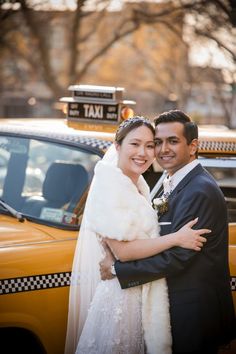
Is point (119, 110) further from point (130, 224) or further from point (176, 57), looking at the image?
point (176, 57)

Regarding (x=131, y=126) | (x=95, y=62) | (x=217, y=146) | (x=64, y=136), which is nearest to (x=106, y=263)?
(x=131, y=126)

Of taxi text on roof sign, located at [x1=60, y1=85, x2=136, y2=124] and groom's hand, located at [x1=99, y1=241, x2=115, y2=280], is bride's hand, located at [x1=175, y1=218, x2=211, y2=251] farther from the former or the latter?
taxi text on roof sign, located at [x1=60, y1=85, x2=136, y2=124]

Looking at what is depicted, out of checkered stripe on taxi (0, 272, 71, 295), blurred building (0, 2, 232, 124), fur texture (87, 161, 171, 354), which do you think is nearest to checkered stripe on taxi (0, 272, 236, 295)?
checkered stripe on taxi (0, 272, 71, 295)

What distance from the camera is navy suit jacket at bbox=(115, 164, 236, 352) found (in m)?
2.93

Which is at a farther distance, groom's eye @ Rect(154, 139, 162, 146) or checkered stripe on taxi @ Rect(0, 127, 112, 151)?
checkered stripe on taxi @ Rect(0, 127, 112, 151)

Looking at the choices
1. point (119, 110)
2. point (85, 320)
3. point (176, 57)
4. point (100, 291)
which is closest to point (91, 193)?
point (100, 291)

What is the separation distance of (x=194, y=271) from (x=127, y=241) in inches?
13.3

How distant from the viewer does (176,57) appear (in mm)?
30422

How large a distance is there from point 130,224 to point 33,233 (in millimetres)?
882

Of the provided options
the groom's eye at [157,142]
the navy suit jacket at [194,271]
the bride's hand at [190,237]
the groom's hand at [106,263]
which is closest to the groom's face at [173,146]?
the groom's eye at [157,142]

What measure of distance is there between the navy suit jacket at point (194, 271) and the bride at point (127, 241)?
5cm

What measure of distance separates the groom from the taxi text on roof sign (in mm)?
1381

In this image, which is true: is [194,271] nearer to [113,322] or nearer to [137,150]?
[113,322]

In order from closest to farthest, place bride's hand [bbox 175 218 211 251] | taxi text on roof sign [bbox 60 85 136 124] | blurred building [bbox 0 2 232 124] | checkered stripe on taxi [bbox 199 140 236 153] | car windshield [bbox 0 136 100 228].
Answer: bride's hand [bbox 175 218 211 251]
car windshield [bbox 0 136 100 228]
checkered stripe on taxi [bbox 199 140 236 153]
taxi text on roof sign [bbox 60 85 136 124]
blurred building [bbox 0 2 232 124]
